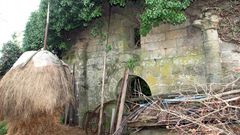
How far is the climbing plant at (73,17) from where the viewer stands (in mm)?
8914

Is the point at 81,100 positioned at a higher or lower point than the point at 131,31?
lower

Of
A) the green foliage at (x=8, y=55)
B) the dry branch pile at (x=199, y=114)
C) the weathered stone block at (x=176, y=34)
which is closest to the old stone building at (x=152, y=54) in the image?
the weathered stone block at (x=176, y=34)

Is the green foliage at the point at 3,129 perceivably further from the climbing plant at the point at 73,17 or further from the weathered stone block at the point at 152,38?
the weathered stone block at the point at 152,38

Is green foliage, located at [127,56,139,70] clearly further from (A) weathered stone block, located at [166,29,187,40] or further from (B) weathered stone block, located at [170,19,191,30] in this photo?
(B) weathered stone block, located at [170,19,191,30]

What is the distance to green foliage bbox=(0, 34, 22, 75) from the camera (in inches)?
489

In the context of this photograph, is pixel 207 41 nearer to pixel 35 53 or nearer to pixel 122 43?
pixel 122 43

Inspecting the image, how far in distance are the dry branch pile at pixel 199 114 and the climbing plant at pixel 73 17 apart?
6.43 feet

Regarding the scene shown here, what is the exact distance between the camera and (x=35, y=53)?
8359 mm

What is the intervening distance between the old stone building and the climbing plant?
1.40 ft

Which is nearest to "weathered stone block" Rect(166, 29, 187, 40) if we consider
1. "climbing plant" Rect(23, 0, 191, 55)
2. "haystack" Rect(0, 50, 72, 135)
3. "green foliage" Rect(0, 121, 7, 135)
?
"climbing plant" Rect(23, 0, 191, 55)

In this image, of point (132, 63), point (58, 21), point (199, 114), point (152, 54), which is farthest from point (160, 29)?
point (199, 114)

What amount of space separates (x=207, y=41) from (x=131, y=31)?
2.57 meters

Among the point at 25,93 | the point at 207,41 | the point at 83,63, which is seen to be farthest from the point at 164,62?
the point at 25,93

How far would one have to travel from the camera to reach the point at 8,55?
492 inches
